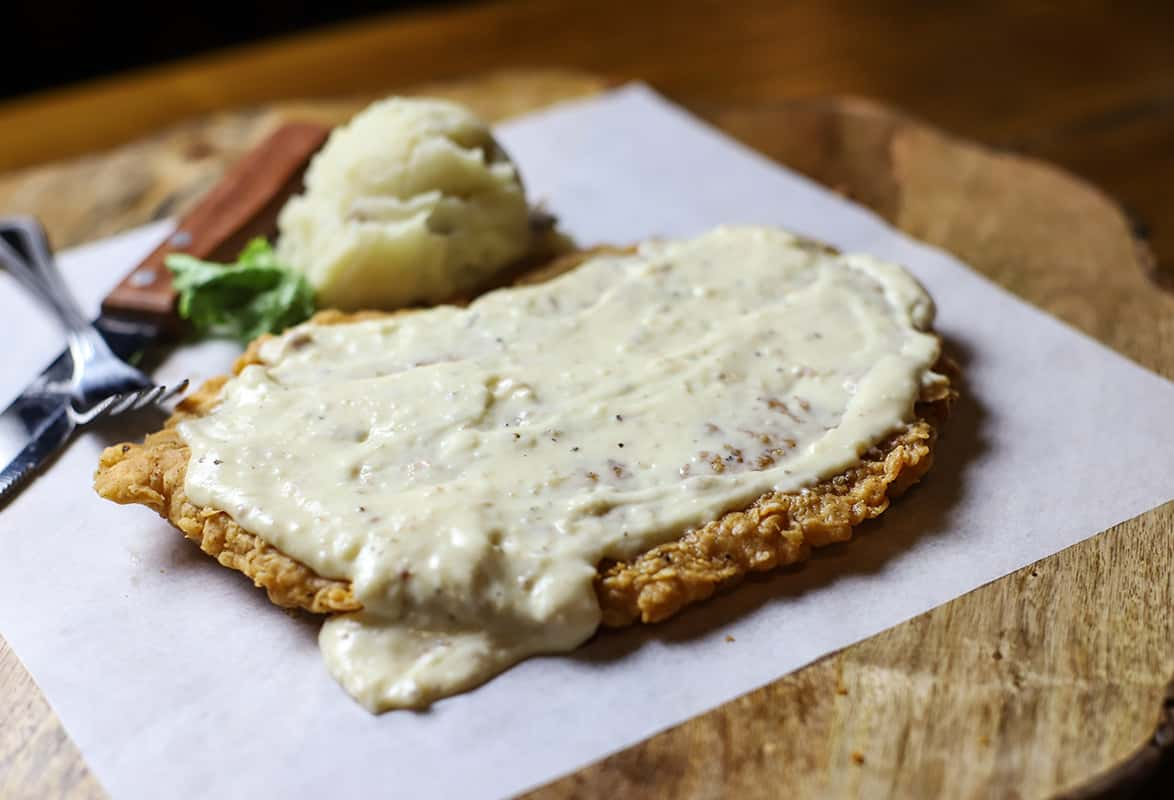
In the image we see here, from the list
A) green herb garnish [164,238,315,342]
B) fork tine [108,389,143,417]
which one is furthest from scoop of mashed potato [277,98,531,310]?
fork tine [108,389,143,417]

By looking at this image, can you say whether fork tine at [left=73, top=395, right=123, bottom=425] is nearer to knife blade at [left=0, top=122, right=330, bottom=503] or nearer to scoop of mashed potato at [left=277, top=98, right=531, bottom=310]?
knife blade at [left=0, top=122, right=330, bottom=503]

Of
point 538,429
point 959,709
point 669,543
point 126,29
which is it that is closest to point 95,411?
point 538,429

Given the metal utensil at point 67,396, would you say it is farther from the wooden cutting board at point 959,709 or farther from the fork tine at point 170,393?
the wooden cutting board at point 959,709

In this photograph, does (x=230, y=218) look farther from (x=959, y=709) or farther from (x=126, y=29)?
(x=126, y=29)

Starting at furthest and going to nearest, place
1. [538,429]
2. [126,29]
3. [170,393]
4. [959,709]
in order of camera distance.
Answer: [126,29]
[170,393]
[538,429]
[959,709]

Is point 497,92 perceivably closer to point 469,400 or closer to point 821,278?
point 821,278

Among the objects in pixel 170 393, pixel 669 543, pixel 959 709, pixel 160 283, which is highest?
pixel 160 283
